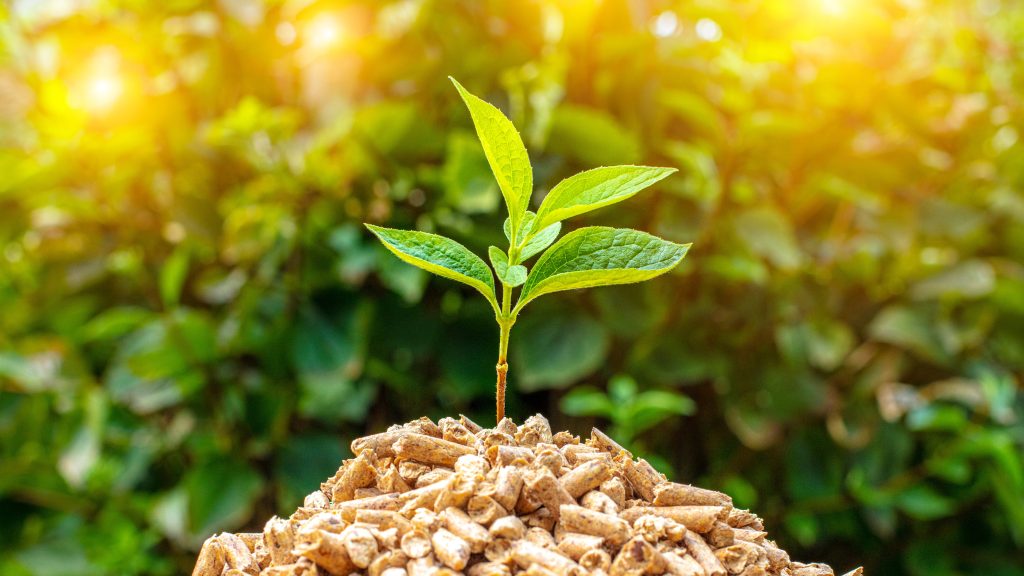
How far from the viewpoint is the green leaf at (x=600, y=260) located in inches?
15.3

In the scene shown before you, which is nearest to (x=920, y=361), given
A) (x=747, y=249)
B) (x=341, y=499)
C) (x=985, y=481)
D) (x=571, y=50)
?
(x=985, y=481)

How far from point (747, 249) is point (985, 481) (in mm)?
393

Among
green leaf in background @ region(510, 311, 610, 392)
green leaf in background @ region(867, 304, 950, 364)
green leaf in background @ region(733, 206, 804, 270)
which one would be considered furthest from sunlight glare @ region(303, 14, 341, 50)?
green leaf in background @ region(867, 304, 950, 364)

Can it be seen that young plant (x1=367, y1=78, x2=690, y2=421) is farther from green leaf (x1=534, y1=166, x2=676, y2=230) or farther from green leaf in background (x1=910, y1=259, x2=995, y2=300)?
green leaf in background (x1=910, y1=259, x2=995, y2=300)

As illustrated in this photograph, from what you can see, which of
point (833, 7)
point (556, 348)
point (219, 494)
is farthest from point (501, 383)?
point (833, 7)

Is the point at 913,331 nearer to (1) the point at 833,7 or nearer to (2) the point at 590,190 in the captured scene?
(1) the point at 833,7

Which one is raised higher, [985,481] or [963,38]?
[963,38]

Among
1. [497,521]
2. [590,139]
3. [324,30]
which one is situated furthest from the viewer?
[324,30]

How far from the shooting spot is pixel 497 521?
38cm

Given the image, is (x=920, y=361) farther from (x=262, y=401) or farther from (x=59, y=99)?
(x=59, y=99)

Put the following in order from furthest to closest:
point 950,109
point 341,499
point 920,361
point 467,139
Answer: point 950,109
point 920,361
point 467,139
point 341,499

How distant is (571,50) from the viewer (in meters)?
1.11

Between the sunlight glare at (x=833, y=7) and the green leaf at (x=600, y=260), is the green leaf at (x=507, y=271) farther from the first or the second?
the sunlight glare at (x=833, y=7)

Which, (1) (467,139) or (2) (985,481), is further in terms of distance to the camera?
(2) (985,481)
